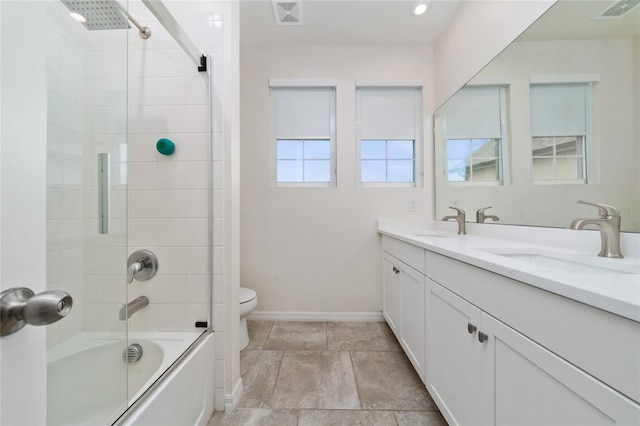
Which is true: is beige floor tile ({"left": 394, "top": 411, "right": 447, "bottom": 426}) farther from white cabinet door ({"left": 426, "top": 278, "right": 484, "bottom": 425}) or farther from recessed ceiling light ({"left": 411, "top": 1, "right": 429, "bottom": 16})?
recessed ceiling light ({"left": 411, "top": 1, "right": 429, "bottom": 16})

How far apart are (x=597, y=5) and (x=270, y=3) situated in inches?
71.9

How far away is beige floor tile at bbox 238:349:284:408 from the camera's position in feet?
4.11

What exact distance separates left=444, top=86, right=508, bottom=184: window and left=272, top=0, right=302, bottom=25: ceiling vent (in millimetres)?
1371

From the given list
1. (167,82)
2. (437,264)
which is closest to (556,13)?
(437,264)

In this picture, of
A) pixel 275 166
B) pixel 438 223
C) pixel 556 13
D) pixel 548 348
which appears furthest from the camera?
pixel 275 166

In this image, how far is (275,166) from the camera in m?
2.26

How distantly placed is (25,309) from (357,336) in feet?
6.29

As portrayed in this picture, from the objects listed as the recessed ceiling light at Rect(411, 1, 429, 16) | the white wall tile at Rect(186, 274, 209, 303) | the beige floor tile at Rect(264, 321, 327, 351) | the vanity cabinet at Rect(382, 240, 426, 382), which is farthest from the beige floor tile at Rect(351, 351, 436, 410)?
the recessed ceiling light at Rect(411, 1, 429, 16)

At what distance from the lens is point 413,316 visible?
1.38 metres

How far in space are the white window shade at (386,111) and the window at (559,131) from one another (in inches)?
44.1

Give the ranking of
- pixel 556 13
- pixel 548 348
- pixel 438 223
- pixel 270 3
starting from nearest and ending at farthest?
pixel 548 348, pixel 556 13, pixel 270 3, pixel 438 223

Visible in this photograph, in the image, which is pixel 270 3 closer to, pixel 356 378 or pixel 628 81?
pixel 628 81

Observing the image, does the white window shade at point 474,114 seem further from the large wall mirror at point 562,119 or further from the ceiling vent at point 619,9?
the ceiling vent at point 619,9

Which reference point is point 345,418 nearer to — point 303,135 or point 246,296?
point 246,296
